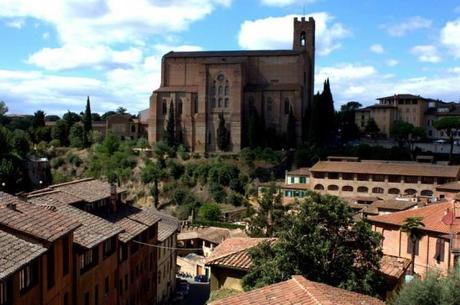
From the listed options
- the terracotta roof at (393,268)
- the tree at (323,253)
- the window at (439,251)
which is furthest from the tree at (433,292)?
the window at (439,251)

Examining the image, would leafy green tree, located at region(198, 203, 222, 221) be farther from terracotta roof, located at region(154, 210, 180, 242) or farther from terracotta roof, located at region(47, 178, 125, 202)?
terracotta roof, located at region(47, 178, 125, 202)

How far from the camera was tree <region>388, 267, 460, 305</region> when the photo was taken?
1441 centimetres

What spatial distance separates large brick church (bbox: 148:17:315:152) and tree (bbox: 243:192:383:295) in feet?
257

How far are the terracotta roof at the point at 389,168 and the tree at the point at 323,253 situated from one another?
53076mm

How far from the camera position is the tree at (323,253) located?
2038 cm

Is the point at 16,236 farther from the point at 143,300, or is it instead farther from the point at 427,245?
the point at 427,245

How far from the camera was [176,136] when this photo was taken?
105 meters

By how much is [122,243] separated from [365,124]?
10547cm

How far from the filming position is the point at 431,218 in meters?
32.2

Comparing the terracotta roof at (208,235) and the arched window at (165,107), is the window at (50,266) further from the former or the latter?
the arched window at (165,107)

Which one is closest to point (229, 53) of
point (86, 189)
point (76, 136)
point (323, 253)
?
point (76, 136)

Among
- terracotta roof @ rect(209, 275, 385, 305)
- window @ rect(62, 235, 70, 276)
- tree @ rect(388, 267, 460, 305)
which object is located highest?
tree @ rect(388, 267, 460, 305)

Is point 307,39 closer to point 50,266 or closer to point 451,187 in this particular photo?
point 451,187

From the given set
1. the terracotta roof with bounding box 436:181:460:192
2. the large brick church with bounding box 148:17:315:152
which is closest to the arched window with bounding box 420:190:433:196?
the terracotta roof with bounding box 436:181:460:192
